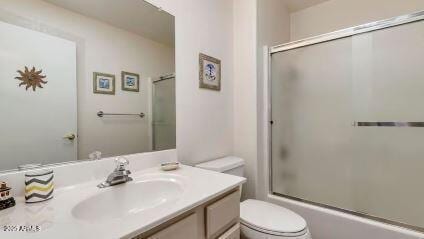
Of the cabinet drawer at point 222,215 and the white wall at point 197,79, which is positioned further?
the white wall at point 197,79

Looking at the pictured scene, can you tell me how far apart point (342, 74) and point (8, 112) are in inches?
78.2

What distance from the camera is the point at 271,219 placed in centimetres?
125

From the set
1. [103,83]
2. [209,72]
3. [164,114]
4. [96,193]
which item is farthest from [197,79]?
[96,193]

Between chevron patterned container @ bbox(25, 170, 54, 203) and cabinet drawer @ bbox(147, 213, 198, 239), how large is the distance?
45 centimetres

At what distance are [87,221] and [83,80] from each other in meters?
0.64

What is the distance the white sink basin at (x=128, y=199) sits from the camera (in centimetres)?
79

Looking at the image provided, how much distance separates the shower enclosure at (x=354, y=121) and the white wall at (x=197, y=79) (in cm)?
45

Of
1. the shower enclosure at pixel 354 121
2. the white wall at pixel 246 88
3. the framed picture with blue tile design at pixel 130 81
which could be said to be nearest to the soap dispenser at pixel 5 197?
the framed picture with blue tile design at pixel 130 81

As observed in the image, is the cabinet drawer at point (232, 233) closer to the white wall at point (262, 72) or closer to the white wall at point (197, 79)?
the white wall at point (197, 79)

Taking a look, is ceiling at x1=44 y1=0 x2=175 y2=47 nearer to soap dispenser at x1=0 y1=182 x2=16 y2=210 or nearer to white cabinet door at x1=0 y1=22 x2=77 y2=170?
white cabinet door at x1=0 y1=22 x2=77 y2=170

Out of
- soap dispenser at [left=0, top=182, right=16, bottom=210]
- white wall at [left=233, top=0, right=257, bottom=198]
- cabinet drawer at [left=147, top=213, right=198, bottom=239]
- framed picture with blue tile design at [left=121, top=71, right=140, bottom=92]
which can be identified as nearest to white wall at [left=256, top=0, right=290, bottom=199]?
white wall at [left=233, top=0, right=257, bottom=198]

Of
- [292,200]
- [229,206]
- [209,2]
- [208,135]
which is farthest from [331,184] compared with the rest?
[209,2]

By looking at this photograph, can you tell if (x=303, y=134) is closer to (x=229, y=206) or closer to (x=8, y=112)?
(x=229, y=206)

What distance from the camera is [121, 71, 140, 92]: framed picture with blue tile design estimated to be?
1139mm
